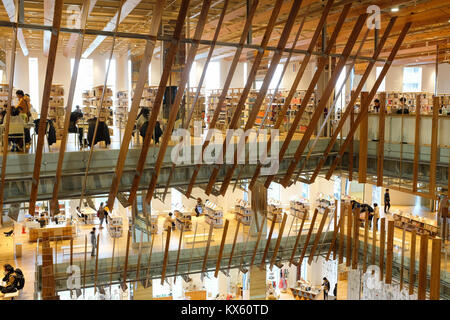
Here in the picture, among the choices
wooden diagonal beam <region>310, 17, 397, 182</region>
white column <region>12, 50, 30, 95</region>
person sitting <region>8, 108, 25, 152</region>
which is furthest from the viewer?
white column <region>12, 50, 30, 95</region>

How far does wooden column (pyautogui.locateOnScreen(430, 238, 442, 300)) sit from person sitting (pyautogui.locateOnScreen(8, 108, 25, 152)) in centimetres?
800

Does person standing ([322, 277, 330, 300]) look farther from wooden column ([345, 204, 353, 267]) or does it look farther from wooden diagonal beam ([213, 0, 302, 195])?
wooden diagonal beam ([213, 0, 302, 195])

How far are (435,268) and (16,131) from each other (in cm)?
831

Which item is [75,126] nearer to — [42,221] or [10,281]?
[10,281]

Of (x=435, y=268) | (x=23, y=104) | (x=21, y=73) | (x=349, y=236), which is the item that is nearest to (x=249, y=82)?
(x=23, y=104)

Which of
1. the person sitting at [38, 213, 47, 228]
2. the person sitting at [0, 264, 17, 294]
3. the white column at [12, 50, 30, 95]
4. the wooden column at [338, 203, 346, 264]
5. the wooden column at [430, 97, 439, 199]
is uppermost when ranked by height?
the white column at [12, 50, 30, 95]

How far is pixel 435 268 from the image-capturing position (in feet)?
30.2

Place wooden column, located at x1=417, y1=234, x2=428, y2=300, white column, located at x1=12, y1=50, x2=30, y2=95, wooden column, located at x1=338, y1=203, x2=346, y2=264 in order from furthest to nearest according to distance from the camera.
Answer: white column, located at x1=12, y1=50, x2=30, y2=95
wooden column, located at x1=338, y1=203, x2=346, y2=264
wooden column, located at x1=417, y1=234, x2=428, y2=300

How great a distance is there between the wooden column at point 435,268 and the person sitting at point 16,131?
26.3 feet

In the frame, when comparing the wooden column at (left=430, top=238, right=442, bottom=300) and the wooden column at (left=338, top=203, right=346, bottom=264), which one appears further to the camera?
the wooden column at (left=338, top=203, right=346, bottom=264)

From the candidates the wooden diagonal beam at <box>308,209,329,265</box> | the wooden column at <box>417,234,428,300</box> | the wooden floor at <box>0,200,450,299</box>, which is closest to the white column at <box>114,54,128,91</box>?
the wooden floor at <box>0,200,450,299</box>

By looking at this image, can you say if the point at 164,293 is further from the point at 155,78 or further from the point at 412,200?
the point at 412,200

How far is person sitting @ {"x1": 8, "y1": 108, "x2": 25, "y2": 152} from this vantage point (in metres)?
7.56
